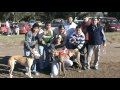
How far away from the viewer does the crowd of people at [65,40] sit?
10.8m

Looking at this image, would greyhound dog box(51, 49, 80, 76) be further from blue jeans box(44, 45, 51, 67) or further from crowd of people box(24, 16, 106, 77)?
blue jeans box(44, 45, 51, 67)

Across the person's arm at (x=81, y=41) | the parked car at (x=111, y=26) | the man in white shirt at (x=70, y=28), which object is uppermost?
the man in white shirt at (x=70, y=28)

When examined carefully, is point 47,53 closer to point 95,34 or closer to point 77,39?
point 77,39

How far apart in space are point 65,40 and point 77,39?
15.0 inches

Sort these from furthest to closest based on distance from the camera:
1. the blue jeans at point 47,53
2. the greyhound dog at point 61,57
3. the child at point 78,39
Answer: the blue jeans at point 47,53 → the child at point 78,39 → the greyhound dog at point 61,57

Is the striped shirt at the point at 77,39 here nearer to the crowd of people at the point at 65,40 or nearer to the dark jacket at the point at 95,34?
the crowd of people at the point at 65,40

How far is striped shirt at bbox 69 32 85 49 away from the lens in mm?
10922

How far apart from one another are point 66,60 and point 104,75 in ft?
4.10

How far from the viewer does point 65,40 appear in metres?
11.0

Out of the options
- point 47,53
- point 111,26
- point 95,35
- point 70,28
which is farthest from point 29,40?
point 111,26

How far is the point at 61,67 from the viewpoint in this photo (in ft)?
35.7

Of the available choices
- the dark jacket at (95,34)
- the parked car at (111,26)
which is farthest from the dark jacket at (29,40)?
the parked car at (111,26)
